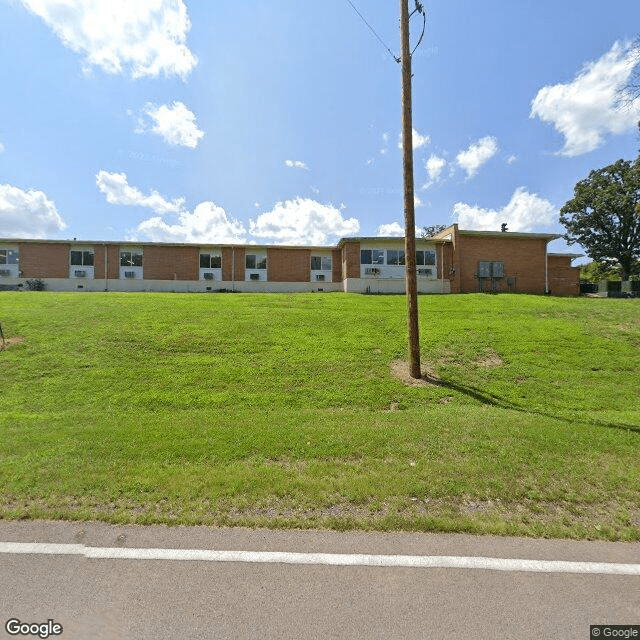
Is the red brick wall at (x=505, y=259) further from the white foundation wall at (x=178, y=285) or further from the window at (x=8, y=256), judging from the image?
the window at (x=8, y=256)

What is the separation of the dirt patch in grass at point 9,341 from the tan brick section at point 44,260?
75.4 ft

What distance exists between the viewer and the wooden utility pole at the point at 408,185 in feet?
26.0

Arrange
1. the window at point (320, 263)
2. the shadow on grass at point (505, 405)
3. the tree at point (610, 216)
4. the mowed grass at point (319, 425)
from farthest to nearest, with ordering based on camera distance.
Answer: the tree at point (610, 216) → the window at point (320, 263) → the shadow on grass at point (505, 405) → the mowed grass at point (319, 425)

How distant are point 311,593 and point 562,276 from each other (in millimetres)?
34538

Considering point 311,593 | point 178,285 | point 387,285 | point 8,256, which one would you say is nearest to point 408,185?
point 311,593

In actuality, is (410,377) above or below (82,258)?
below

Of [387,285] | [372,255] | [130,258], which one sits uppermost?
[130,258]

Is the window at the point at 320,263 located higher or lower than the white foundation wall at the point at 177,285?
higher

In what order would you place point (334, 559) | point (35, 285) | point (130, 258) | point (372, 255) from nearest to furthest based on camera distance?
point (334, 559)
point (372, 255)
point (35, 285)
point (130, 258)

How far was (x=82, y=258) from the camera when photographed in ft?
95.9

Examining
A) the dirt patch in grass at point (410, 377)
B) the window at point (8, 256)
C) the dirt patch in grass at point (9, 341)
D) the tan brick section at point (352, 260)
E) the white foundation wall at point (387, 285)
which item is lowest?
the dirt patch in grass at point (410, 377)

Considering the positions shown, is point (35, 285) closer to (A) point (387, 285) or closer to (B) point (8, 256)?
(B) point (8, 256)

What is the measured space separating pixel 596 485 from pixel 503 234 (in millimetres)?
27268

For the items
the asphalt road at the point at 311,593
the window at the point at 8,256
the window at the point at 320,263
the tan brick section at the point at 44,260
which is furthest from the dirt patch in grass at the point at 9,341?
the window at the point at 8,256
